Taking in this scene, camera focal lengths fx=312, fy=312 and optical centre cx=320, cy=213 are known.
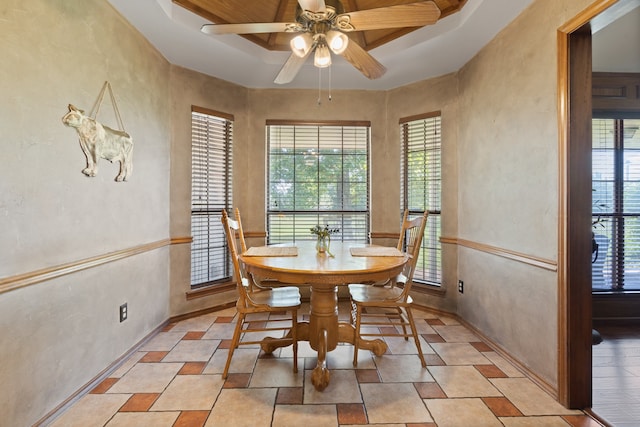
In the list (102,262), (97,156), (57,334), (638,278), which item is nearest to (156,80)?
(97,156)

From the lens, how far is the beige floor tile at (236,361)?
2189mm

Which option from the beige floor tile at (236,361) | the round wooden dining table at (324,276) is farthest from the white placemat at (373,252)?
the beige floor tile at (236,361)

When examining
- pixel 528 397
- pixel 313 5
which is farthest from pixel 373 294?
pixel 313 5

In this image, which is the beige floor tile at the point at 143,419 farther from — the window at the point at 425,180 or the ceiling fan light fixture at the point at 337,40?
the window at the point at 425,180

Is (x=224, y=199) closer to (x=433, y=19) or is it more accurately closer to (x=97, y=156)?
(x=97, y=156)

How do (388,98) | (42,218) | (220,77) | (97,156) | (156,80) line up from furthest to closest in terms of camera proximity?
(388,98) < (220,77) < (156,80) < (97,156) < (42,218)

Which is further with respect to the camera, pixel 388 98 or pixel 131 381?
pixel 388 98

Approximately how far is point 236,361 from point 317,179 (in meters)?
2.20

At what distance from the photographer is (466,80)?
306 centimetres

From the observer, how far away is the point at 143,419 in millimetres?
1688

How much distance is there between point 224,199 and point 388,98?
2269 mm

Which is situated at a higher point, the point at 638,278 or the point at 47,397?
the point at 638,278

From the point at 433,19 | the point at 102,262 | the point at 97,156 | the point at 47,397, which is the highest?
the point at 433,19

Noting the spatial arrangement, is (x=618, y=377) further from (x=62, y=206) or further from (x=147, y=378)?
(x=62, y=206)
